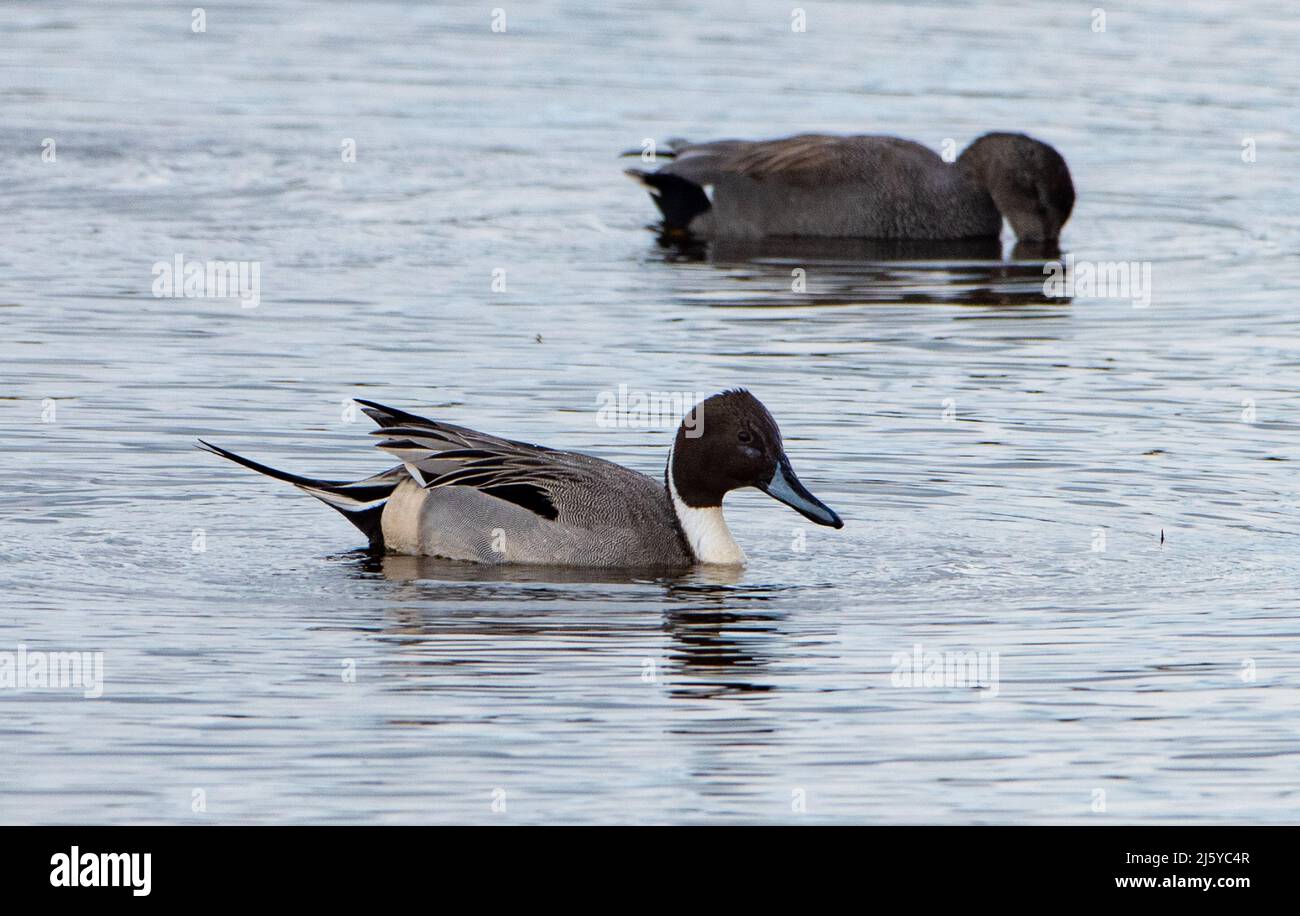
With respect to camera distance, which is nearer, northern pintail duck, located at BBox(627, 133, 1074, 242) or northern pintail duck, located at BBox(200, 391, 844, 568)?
northern pintail duck, located at BBox(200, 391, 844, 568)

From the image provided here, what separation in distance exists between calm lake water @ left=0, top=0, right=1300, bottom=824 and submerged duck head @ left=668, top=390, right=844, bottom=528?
13.7 inches

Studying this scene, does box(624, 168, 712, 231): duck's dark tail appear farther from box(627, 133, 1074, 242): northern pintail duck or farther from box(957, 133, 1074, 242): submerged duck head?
box(957, 133, 1074, 242): submerged duck head

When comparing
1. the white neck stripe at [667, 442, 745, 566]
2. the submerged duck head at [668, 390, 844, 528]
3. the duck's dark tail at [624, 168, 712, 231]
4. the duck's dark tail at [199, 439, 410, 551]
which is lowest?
the white neck stripe at [667, 442, 745, 566]

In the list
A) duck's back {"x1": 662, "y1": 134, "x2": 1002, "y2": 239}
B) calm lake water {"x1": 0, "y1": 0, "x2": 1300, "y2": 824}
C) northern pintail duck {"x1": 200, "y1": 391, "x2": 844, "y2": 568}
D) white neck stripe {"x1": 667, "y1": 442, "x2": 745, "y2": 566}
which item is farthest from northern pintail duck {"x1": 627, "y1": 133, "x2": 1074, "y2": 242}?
white neck stripe {"x1": 667, "y1": 442, "x2": 745, "y2": 566}

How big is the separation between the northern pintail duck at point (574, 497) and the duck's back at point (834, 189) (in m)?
8.11

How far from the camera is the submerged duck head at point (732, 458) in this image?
421 inches

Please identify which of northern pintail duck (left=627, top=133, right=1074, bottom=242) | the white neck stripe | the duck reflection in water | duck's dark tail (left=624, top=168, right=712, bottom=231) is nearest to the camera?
the duck reflection in water

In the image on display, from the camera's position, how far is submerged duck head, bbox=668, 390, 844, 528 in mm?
10695

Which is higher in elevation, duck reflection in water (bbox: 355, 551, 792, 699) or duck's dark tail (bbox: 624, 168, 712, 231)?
duck's dark tail (bbox: 624, 168, 712, 231)

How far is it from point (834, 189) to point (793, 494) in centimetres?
833

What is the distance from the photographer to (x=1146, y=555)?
35.5ft

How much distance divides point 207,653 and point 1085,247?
10875 millimetres

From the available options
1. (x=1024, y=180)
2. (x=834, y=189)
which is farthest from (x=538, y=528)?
(x=1024, y=180)

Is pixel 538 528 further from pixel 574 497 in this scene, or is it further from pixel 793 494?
pixel 793 494
